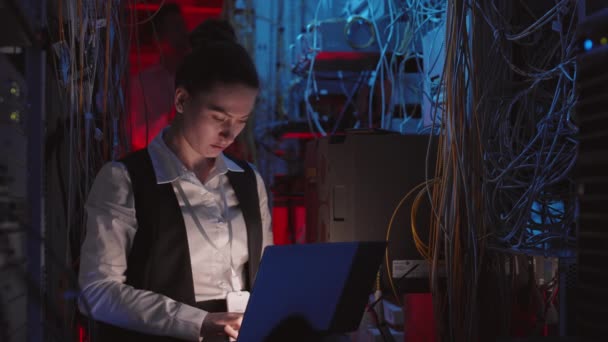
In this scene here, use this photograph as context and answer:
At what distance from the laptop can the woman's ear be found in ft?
1.89

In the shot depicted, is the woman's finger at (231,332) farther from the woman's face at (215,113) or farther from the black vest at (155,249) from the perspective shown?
the woman's face at (215,113)

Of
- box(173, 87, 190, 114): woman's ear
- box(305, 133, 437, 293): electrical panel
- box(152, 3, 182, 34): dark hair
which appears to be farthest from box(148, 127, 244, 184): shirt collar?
box(152, 3, 182, 34): dark hair

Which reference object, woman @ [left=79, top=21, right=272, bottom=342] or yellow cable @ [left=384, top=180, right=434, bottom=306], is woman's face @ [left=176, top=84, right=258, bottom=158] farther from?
yellow cable @ [left=384, top=180, right=434, bottom=306]

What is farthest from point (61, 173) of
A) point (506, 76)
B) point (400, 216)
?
point (506, 76)

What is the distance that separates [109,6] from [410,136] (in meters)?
0.89

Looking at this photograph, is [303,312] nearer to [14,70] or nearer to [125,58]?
[14,70]

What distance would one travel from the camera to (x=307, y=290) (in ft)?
3.46

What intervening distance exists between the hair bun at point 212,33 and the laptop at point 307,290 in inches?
34.1

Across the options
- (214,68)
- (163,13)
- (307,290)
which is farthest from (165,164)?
(163,13)

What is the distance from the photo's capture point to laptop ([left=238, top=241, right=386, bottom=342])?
1.03 metres

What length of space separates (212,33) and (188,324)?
0.86 m

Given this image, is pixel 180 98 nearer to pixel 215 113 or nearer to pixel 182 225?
pixel 215 113

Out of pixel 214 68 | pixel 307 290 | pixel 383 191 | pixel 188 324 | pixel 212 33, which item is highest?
pixel 212 33

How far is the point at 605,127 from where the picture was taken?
2.88ft
